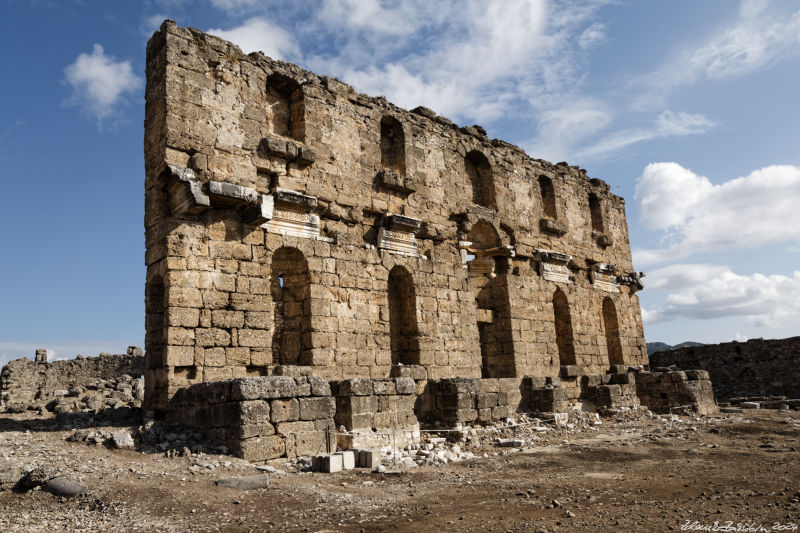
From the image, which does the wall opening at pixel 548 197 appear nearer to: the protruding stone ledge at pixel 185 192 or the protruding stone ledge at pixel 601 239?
the protruding stone ledge at pixel 601 239

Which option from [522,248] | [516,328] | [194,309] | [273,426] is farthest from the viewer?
[522,248]

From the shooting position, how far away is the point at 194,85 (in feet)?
29.9

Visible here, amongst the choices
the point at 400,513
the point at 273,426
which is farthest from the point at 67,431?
the point at 400,513

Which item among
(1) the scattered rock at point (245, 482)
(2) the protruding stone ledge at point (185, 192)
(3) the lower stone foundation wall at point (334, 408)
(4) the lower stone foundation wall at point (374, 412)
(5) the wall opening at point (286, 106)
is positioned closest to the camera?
(1) the scattered rock at point (245, 482)

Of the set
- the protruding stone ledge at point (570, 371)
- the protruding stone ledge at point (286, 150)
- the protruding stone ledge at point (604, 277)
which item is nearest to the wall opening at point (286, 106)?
the protruding stone ledge at point (286, 150)

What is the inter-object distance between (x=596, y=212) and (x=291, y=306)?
11503 millimetres

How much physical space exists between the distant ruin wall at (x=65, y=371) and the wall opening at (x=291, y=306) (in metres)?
13.5

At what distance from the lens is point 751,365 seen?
20781mm

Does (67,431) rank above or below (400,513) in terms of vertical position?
A: above

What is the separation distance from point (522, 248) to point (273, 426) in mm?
8850

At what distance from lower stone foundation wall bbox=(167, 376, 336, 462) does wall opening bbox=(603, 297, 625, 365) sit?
39.3 feet

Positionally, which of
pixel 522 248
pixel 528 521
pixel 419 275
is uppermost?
pixel 522 248

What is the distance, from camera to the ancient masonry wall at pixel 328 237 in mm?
8562

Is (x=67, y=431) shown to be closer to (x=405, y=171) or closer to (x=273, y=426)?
(x=273, y=426)
